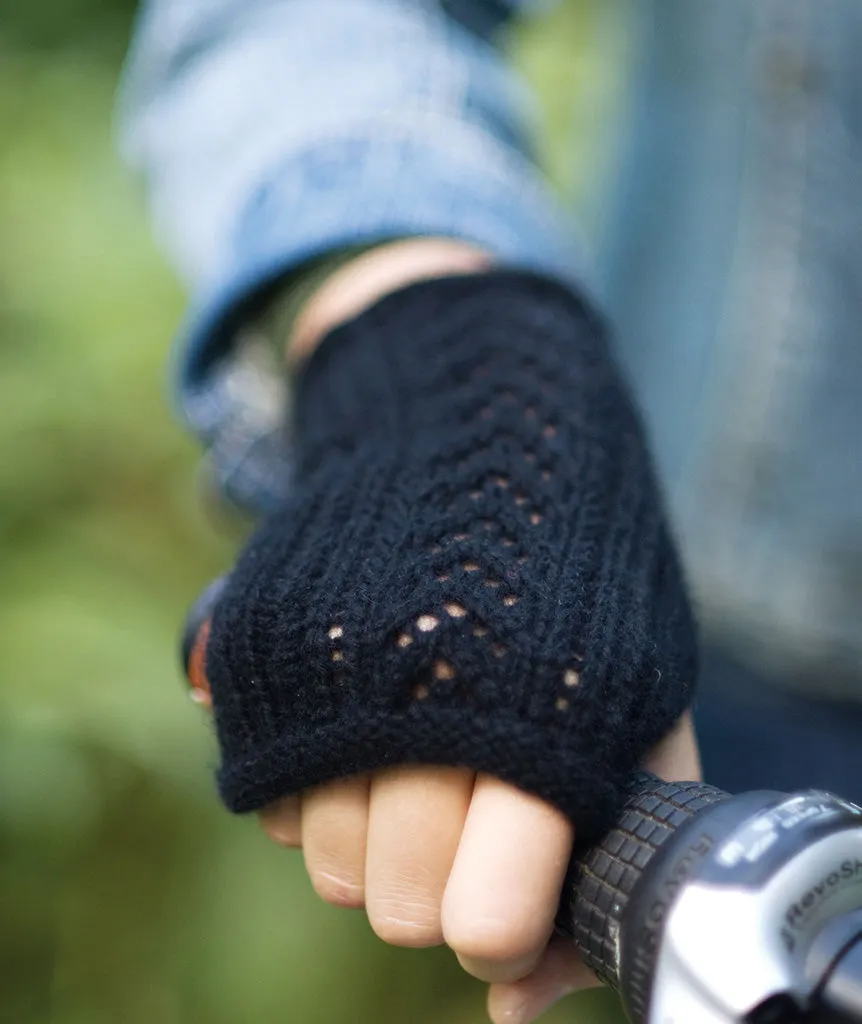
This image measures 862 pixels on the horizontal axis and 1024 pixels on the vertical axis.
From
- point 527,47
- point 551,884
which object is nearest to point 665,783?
point 551,884

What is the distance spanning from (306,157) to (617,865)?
0.67m

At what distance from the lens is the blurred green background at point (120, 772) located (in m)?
1.29

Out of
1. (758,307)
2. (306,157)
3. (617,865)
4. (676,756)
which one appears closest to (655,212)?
(758,307)

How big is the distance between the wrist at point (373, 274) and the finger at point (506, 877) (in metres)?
0.45

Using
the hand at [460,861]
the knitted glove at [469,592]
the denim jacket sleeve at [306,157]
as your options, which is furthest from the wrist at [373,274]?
the hand at [460,861]

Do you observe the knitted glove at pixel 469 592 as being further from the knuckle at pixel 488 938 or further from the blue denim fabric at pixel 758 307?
the blue denim fabric at pixel 758 307

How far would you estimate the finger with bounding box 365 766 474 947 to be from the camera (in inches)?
20.7

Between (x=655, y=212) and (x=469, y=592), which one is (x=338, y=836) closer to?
(x=469, y=592)

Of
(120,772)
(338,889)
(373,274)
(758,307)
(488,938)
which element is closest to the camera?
(488,938)

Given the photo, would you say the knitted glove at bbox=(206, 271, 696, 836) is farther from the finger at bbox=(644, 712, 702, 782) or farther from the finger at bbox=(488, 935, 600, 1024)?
the finger at bbox=(488, 935, 600, 1024)

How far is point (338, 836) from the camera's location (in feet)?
1.87

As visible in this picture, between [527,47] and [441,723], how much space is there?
210 centimetres

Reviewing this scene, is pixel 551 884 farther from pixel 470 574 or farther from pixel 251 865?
pixel 251 865

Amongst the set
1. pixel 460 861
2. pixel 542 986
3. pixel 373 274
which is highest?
pixel 373 274
